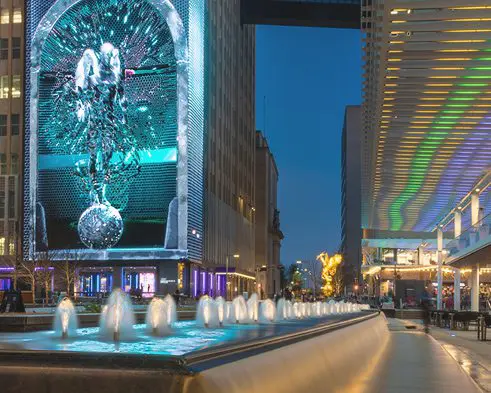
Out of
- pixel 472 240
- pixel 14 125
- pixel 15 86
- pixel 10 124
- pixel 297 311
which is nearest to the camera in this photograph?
pixel 297 311

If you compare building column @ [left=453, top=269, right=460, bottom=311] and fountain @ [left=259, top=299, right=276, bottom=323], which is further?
building column @ [left=453, top=269, right=460, bottom=311]

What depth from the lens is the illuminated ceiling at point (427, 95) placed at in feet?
60.8

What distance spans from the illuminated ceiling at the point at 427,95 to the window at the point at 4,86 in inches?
1829

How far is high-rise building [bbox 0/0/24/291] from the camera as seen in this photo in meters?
73.5

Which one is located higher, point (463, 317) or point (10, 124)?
point (10, 124)

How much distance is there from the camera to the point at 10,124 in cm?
7600

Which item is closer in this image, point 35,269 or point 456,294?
point 456,294

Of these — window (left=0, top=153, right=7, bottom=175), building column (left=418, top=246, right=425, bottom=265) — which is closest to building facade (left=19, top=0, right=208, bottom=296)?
window (left=0, top=153, right=7, bottom=175)

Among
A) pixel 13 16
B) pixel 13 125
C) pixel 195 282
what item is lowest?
pixel 195 282

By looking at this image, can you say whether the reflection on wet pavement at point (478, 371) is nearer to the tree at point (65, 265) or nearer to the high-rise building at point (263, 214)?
the tree at point (65, 265)

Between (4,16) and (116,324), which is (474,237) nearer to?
(116,324)

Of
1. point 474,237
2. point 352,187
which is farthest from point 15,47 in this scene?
point 352,187

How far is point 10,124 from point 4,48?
8115mm

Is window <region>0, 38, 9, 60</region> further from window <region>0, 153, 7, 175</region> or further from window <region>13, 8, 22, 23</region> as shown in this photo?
window <region>0, 153, 7, 175</region>
